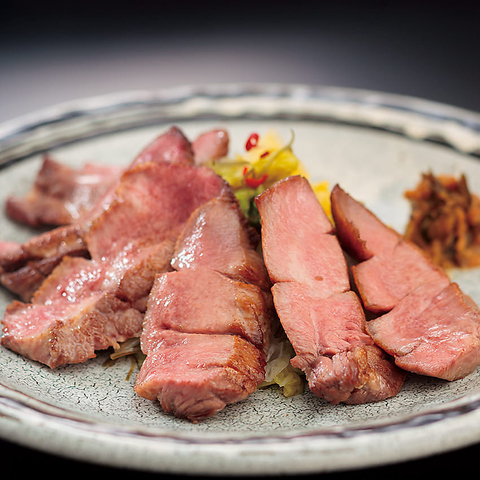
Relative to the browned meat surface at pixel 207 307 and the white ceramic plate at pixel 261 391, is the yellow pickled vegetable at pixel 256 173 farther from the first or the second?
the white ceramic plate at pixel 261 391

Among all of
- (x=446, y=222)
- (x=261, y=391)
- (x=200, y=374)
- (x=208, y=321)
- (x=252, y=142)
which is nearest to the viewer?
(x=200, y=374)

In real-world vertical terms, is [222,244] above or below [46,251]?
above

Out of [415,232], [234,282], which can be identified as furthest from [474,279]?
[234,282]

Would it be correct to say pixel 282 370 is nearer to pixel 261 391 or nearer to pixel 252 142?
pixel 261 391

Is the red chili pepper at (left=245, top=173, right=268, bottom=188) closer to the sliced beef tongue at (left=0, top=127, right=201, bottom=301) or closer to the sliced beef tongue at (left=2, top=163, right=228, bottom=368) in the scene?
the sliced beef tongue at (left=2, top=163, right=228, bottom=368)

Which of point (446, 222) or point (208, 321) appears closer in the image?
point (208, 321)

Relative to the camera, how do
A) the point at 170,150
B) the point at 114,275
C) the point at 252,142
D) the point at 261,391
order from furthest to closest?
1. the point at 252,142
2. the point at 170,150
3. the point at 114,275
4. the point at 261,391

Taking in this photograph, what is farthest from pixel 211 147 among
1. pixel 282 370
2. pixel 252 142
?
pixel 282 370

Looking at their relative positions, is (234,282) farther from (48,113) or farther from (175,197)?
(48,113)
